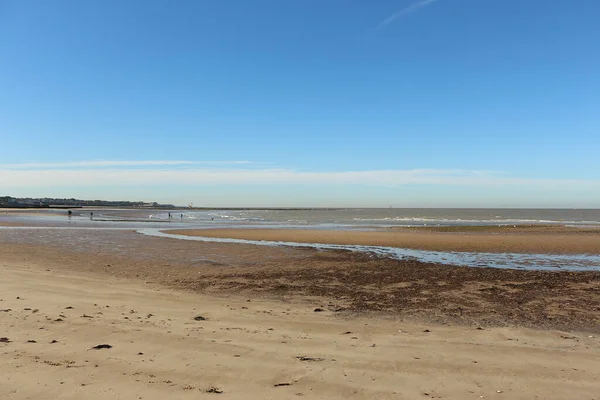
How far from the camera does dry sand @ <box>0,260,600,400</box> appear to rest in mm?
4910

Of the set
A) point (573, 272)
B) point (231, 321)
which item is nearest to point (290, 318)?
point (231, 321)

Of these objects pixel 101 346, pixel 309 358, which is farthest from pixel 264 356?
pixel 101 346

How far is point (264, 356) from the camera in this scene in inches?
236

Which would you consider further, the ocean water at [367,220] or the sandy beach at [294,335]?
the ocean water at [367,220]

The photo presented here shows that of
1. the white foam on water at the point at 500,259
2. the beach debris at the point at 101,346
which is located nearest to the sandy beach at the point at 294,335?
the beach debris at the point at 101,346

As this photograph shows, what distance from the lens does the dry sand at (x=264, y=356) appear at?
4.91 meters

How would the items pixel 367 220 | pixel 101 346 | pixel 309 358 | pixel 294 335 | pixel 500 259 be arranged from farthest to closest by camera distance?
1. pixel 367 220
2. pixel 500 259
3. pixel 294 335
4. pixel 101 346
5. pixel 309 358

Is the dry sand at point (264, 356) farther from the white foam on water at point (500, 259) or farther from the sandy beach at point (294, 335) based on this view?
the white foam on water at point (500, 259)

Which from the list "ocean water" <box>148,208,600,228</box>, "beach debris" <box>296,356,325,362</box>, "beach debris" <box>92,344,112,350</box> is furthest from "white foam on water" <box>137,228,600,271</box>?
"ocean water" <box>148,208,600,228</box>

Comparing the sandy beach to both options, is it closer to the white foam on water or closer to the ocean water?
the white foam on water

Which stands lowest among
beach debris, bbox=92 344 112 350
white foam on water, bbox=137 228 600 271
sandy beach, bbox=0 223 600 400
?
white foam on water, bbox=137 228 600 271

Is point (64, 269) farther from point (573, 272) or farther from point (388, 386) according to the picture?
point (573, 272)

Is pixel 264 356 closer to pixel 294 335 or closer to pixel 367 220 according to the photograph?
A: pixel 294 335

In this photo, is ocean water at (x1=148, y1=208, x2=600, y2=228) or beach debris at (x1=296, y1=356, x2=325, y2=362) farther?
ocean water at (x1=148, y1=208, x2=600, y2=228)
